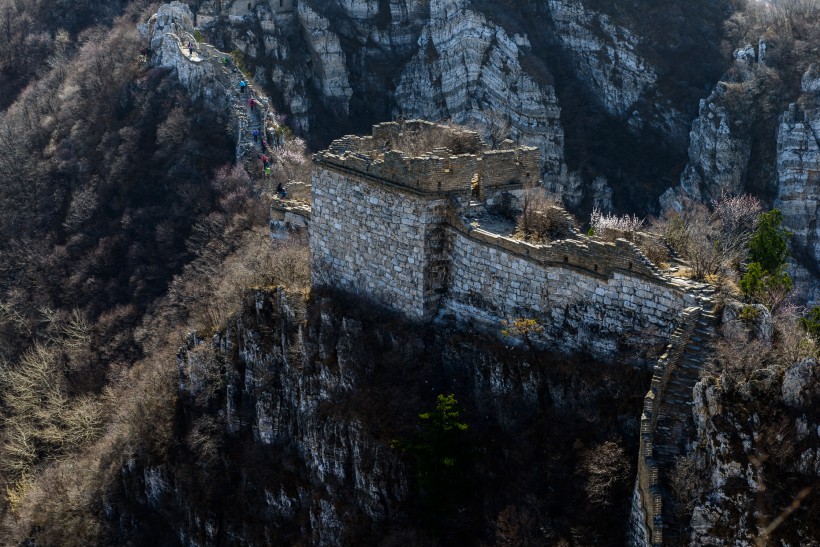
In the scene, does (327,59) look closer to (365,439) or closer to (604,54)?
(604,54)

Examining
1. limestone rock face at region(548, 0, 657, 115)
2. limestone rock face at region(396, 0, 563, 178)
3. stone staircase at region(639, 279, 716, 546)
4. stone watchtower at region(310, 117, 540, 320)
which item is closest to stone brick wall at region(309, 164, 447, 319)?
stone watchtower at region(310, 117, 540, 320)

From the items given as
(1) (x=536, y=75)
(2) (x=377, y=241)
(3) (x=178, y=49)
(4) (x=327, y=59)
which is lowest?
(2) (x=377, y=241)

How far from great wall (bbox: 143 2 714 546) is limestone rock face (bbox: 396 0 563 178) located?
54.5 meters

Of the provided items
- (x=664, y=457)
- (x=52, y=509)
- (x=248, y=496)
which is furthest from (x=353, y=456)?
(x=52, y=509)

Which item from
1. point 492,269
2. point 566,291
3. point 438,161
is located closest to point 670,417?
point 566,291

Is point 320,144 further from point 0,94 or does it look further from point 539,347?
point 539,347

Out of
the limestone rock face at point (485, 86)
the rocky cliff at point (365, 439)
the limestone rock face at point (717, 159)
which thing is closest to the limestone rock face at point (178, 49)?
the limestone rock face at point (485, 86)

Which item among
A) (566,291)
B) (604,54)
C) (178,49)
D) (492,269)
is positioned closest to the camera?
(566,291)

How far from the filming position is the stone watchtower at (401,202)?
1351 inches

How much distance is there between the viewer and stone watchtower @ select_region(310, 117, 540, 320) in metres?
34.3

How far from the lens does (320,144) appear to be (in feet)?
293

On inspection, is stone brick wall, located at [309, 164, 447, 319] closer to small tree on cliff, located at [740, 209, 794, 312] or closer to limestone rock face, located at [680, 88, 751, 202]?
small tree on cliff, located at [740, 209, 794, 312]

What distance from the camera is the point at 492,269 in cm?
3328

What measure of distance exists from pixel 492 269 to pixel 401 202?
366 cm
